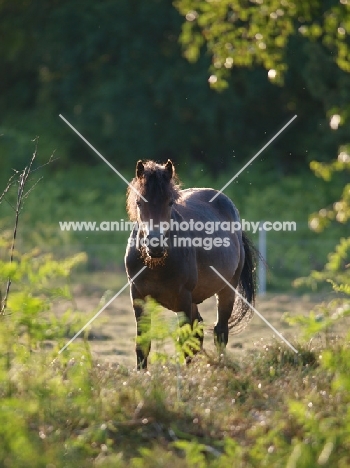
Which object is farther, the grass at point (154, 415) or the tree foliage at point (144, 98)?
the tree foliage at point (144, 98)

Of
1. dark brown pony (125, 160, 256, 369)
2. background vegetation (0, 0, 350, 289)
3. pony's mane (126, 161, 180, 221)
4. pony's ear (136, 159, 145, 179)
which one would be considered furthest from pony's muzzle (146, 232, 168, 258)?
background vegetation (0, 0, 350, 289)

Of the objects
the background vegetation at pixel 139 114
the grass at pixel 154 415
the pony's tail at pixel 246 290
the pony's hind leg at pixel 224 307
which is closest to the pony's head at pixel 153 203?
the grass at pixel 154 415

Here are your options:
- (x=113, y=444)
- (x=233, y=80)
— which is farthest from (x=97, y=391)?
(x=233, y=80)

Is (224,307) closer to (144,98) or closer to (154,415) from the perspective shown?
(154,415)

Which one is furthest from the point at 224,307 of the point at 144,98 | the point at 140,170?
the point at 144,98

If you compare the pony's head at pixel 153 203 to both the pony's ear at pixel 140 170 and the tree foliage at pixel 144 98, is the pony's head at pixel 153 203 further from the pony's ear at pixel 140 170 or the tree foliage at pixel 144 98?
the tree foliage at pixel 144 98

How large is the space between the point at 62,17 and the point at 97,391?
24.4 metres

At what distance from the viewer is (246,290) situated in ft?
30.7

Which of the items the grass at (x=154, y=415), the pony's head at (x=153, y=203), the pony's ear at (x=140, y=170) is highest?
the pony's ear at (x=140, y=170)

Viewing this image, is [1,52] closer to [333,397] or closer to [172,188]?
[172,188]

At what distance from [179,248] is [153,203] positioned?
702 mm

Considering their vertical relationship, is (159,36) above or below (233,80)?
above

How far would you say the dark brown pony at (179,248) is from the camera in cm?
696

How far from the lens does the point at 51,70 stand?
29672mm
